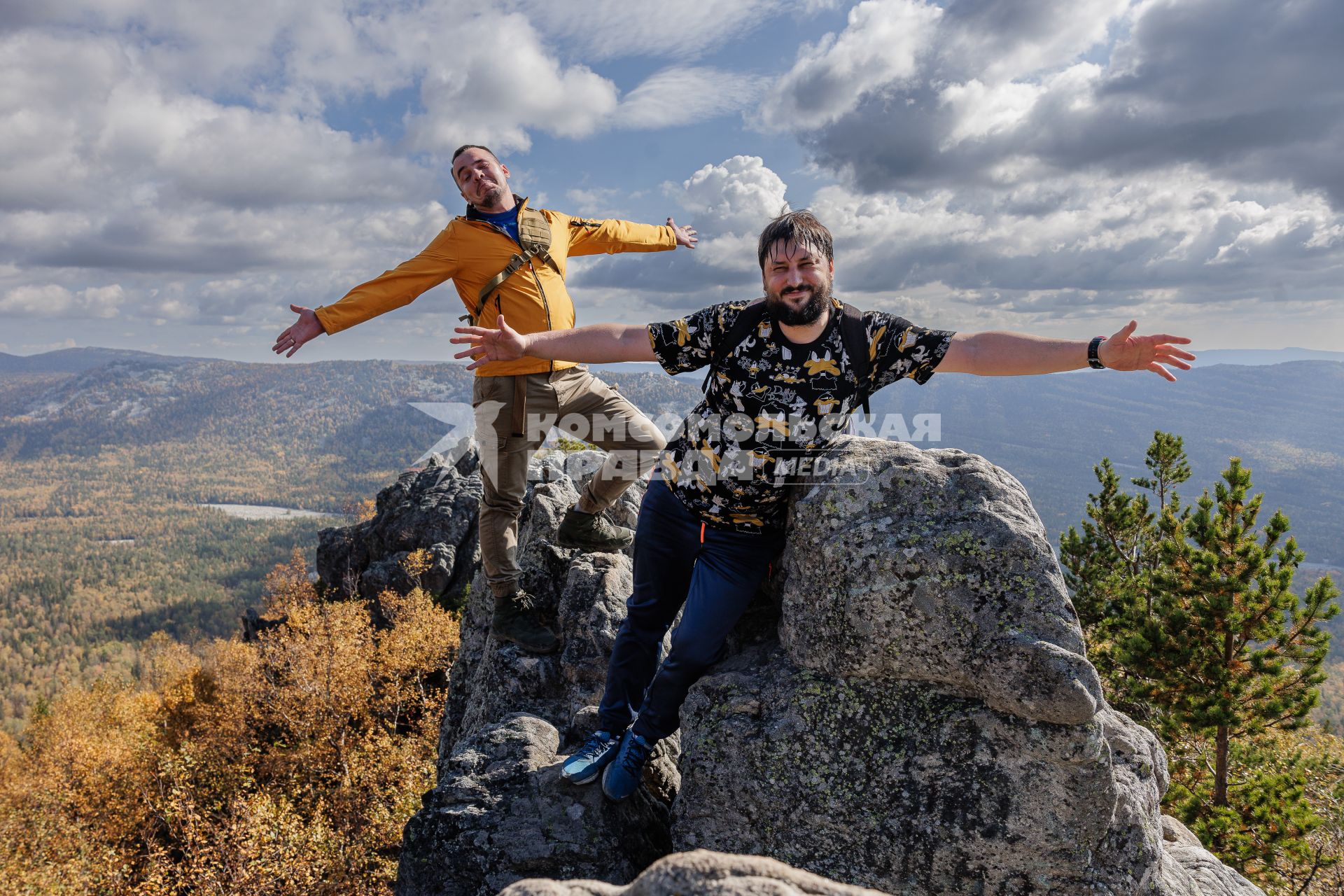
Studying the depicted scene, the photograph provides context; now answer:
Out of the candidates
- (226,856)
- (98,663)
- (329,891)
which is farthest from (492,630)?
(98,663)

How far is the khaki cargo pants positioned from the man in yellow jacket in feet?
0.05

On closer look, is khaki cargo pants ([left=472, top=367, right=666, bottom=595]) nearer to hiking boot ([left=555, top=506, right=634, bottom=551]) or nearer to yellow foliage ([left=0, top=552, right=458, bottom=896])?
hiking boot ([left=555, top=506, right=634, bottom=551])

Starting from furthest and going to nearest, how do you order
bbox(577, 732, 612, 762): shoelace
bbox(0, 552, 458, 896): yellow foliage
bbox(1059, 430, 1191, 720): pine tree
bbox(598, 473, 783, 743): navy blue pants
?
bbox(0, 552, 458, 896): yellow foliage
bbox(1059, 430, 1191, 720): pine tree
bbox(577, 732, 612, 762): shoelace
bbox(598, 473, 783, 743): navy blue pants

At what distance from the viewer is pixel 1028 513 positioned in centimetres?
616

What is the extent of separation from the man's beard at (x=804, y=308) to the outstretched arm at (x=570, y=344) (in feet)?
3.84

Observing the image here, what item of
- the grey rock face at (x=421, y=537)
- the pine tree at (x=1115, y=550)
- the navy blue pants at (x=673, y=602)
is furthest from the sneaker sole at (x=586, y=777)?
the grey rock face at (x=421, y=537)

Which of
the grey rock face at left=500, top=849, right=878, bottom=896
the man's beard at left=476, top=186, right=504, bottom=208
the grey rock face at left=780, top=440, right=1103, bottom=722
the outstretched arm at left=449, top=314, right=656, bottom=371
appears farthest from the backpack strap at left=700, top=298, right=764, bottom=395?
the man's beard at left=476, top=186, right=504, bottom=208

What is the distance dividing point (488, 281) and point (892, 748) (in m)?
7.09

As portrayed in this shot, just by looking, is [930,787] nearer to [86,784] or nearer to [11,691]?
[86,784]

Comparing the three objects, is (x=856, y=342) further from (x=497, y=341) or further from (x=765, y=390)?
(x=497, y=341)

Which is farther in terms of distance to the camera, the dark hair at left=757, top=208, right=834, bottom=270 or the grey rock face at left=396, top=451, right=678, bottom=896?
the grey rock face at left=396, top=451, right=678, bottom=896

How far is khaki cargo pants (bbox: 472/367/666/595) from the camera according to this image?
9.09 metres

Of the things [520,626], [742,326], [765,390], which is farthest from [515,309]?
[520,626]

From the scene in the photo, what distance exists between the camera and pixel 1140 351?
18.6 feet
